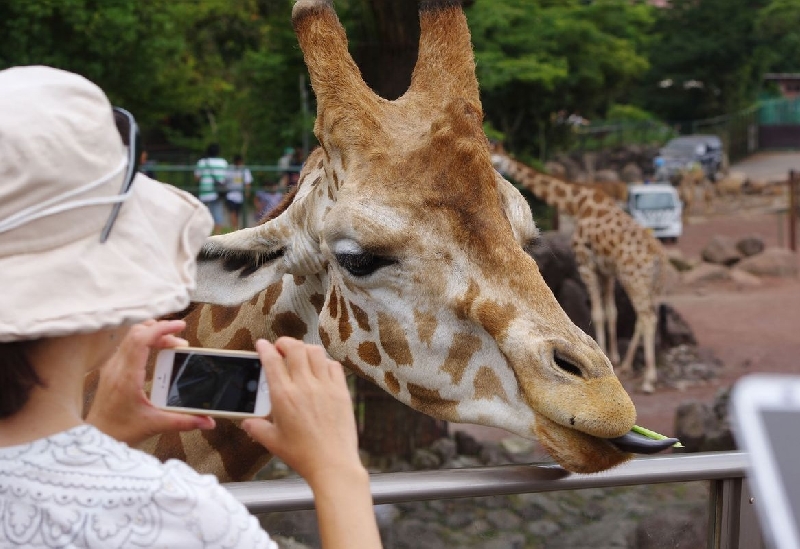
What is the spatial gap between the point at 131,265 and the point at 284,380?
256mm

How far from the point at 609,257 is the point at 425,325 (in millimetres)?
9128

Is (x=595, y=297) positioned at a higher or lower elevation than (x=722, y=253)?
higher

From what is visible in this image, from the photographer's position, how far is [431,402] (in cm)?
262

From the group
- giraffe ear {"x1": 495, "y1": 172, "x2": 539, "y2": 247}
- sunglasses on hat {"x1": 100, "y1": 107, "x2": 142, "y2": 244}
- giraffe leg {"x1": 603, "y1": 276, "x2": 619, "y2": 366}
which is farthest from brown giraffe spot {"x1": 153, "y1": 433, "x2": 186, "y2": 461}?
giraffe leg {"x1": 603, "y1": 276, "x2": 619, "y2": 366}

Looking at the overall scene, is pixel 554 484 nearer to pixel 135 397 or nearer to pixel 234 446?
pixel 135 397

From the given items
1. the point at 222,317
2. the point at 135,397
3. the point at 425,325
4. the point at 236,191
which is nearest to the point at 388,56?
the point at 222,317

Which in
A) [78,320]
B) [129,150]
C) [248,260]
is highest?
[129,150]

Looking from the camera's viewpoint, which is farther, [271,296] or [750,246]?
[750,246]

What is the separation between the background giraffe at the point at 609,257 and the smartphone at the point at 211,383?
955 cm

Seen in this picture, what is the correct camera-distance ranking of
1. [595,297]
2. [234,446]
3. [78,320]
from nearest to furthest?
[78,320]
[234,446]
[595,297]

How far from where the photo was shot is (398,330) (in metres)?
2.61

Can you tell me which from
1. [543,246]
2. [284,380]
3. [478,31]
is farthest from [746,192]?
[284,380]

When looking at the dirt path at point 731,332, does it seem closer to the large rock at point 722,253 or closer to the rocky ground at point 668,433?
the rocky ground at point 668,433

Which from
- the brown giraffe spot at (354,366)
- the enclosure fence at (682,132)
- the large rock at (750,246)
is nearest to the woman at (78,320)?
the brown giraffe spot at (354,366)
